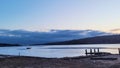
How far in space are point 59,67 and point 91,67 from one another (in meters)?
2.94

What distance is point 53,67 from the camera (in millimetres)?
26688

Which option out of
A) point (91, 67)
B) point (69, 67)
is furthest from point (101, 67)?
point (69, 67)

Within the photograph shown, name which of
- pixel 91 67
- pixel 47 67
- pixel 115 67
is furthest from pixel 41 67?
pixel 115 67

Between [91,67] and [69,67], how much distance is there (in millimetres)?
2023

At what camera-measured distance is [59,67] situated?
2672 cm

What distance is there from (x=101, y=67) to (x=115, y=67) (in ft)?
6.66

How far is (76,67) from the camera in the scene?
26.8m

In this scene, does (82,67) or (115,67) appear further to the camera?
(82,67)

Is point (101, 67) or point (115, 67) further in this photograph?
point (101, 67)

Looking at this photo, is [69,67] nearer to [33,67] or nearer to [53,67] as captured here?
[53,67]

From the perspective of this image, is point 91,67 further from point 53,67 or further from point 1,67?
point 1,67

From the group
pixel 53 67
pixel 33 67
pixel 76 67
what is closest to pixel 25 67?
Answer: pixel 33 67

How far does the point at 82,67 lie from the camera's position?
88.5 ft

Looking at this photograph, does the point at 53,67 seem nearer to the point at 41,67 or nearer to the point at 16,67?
the point at 41,67
